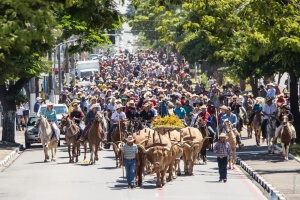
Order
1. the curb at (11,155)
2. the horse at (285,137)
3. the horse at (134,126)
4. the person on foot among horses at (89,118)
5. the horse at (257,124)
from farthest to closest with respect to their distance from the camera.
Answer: the horse at (257,124) < the curb at (11,155) < the person on foot among horses at (89,118) < the horse at (134,126) < the horse at (285,137)

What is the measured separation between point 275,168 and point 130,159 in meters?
6.52

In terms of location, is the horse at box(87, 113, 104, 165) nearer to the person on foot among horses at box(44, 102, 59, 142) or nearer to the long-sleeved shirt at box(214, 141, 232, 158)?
the person on foot among horses at box(44, 102, 59, 142)

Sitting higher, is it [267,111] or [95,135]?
[267,111]

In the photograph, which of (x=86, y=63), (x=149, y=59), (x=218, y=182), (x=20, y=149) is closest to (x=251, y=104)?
(x=20, y=149)

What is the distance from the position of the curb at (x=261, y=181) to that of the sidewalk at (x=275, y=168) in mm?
148

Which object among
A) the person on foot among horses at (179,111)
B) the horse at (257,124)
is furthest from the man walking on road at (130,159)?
the horse at (257,124)

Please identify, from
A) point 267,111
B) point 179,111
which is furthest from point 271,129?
point 179,111

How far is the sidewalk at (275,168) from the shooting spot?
3074 cm

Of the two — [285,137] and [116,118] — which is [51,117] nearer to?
[116,118]

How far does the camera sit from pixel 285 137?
3872cm

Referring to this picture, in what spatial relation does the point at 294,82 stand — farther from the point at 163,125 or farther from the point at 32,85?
the point at 32,85

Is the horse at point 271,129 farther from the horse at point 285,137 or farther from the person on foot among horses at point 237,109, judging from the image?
the person on foot among horses at point 237,109

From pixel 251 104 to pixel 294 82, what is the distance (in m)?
6.44

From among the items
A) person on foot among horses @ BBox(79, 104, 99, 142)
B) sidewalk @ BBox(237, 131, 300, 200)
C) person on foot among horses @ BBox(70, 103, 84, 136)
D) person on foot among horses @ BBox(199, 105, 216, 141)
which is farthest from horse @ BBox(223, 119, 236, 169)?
Answer: person on foot among horses @ BBox(70, 103, 84, 136)
